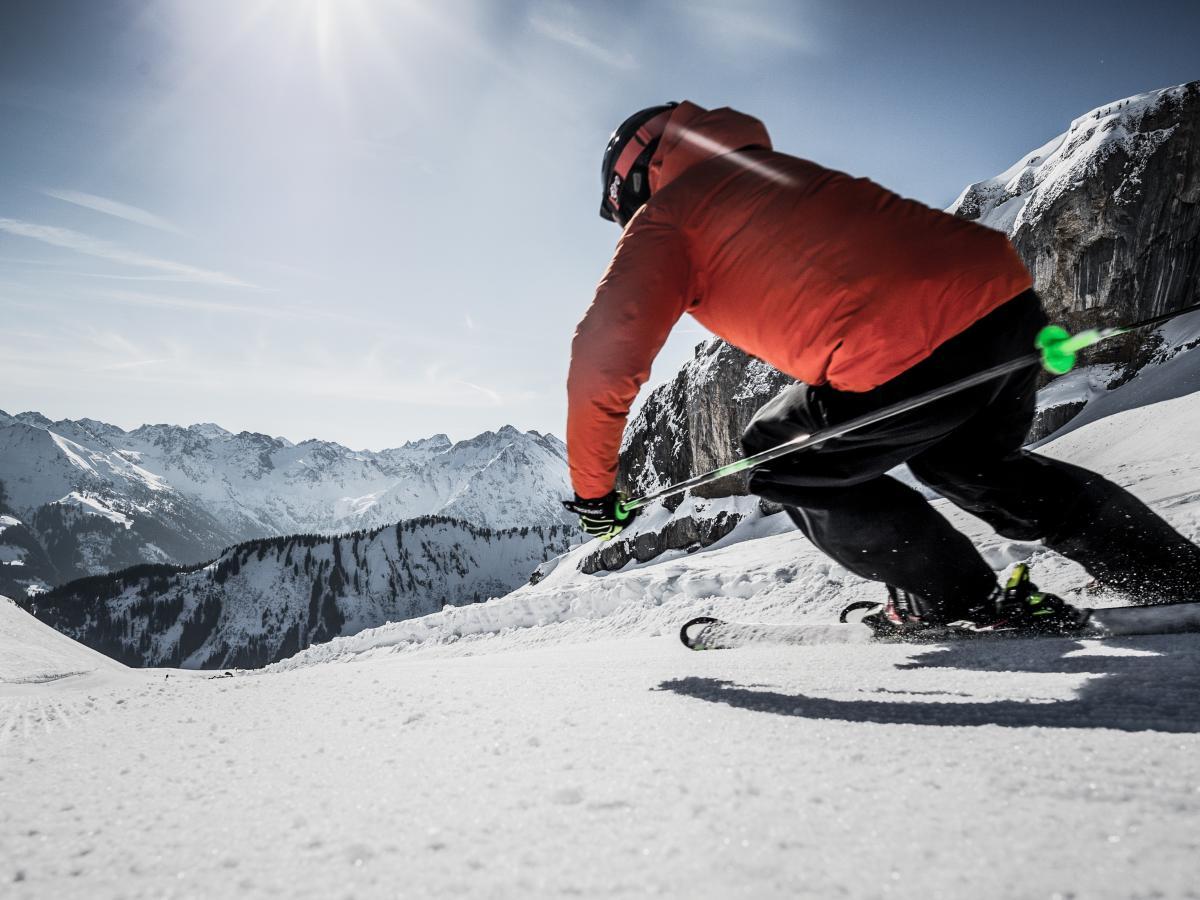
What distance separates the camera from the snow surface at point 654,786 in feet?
1.94

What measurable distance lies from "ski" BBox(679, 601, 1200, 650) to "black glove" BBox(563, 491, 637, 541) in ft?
3.29

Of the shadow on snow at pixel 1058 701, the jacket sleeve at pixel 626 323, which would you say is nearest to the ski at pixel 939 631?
the shadow on snow at pixel 1058 701

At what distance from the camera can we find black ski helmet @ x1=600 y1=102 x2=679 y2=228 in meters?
2.19

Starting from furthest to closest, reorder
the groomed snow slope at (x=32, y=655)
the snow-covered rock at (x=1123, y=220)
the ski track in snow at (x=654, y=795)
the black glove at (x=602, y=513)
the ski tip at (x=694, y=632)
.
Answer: the snow-covered rock at (x=1123, y=220)
the groomed snow slope at (x=32, y=655)
the ski tip at (x=694, y=632)
the black glove at (x=602, y=513)
the ski track in snow at (x=654, y=795)

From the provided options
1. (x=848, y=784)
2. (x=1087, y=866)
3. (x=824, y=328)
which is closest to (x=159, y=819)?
(x=848, y=784)

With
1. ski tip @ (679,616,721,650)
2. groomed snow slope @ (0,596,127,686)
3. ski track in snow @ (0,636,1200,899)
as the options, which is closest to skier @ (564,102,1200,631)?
ski track in snow @ (0,636,1200,899)

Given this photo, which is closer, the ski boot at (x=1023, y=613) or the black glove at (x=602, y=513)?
the ski boot at (x=1023, y=613)

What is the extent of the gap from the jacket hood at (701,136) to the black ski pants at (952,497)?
2.75ft

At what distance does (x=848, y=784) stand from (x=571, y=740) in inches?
20.4

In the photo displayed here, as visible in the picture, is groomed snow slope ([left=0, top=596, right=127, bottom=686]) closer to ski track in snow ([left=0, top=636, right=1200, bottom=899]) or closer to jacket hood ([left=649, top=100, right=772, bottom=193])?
ski track in snow ([left=0, top=636, right=1200, bottom=899])

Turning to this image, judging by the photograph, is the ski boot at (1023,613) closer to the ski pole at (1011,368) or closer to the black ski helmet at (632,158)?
the ski pole at (1011,368)

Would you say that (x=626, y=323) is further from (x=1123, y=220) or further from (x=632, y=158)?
(x=1123, y=220)

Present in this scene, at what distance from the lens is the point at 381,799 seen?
874 millimetres

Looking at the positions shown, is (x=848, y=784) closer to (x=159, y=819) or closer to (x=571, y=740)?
(x=571, y=740)
